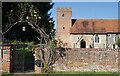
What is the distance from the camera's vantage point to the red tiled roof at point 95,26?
57438mm

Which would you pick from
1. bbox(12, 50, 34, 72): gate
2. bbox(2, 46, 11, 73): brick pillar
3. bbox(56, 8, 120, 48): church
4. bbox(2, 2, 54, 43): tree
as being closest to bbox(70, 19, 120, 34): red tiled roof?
bbox(56, 8, 120, 48): church

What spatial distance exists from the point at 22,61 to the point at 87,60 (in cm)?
464

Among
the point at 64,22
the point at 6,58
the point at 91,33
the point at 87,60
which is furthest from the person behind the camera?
the point at 64,22

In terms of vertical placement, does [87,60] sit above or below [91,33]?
below

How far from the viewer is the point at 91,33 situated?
189 feet

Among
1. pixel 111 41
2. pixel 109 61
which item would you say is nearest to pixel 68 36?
pixel 111 41

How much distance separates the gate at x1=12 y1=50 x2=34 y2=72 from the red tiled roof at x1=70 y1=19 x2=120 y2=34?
3032cm

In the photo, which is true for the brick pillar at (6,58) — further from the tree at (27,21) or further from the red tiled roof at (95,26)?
the red tiled roof at (95,26)

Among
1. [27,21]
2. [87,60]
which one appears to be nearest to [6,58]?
[87,60]

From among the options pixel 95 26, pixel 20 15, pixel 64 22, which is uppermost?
pixel 64 22

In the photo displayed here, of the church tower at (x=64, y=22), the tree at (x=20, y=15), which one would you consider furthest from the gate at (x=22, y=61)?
the church tower at (x=64, y=22)

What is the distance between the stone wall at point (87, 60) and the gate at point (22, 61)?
232 cm

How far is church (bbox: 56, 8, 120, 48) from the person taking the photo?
188 ft

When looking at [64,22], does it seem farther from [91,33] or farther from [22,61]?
[22,61]
